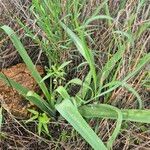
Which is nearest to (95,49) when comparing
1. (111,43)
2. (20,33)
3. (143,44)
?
(111,43)

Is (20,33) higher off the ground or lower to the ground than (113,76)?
higher

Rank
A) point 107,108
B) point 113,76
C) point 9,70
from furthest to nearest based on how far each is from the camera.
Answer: point 9,70
point 113,76
point 107,108

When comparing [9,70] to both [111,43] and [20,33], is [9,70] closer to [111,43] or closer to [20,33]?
[20,33]

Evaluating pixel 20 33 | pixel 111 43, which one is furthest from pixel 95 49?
pixel 20 33

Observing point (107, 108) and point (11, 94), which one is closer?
point (107, 108)

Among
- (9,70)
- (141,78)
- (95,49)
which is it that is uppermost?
(9,70)

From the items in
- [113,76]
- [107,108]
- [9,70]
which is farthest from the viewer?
[9,70]

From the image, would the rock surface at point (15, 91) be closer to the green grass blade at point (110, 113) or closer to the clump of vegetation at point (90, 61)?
the clump of vegetation at point (90, 61)
